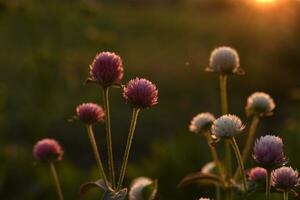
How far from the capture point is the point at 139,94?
5.83 feet

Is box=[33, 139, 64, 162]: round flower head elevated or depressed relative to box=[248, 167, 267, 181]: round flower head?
elevated

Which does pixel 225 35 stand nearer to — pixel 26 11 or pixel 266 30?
pixel 266 30

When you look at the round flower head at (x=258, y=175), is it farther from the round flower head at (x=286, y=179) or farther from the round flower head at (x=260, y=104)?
the round flower head at (x=260, y=104)

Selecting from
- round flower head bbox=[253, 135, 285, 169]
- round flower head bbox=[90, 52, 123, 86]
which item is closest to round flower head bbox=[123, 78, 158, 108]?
round flower head bbox=[90, 52, 123, 86]

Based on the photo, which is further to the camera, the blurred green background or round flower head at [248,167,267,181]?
the blurred green background

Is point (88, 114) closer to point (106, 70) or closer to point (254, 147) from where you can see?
point (106, 70)

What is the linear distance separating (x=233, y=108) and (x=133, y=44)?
544 cm

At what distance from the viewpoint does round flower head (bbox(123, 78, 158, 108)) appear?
5.83 ft

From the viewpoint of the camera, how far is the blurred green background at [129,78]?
4414 millimetres

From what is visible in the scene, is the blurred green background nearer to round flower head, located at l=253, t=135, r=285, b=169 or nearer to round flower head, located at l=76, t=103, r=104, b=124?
round flower head, located at l=76, t=103, r=104, b=124

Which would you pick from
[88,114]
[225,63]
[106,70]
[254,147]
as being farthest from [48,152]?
[254,147]

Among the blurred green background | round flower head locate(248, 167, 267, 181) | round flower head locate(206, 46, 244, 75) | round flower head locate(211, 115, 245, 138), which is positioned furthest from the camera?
the blurred green background

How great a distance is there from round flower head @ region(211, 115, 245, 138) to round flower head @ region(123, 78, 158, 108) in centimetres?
20

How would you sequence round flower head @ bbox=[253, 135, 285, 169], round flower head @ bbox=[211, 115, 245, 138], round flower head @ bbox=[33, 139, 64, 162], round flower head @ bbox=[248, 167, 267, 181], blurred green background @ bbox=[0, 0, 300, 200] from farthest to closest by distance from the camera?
blurred green background @ bbox=[0, 0, 300, 200] < round flower head @ bbox=[33, 139, 64, 162] < round flower head @ bbox=[248, 167, 267, 181] < round flower head @ bbox=[211, 115, 245, 138] < round flower head @ bbox=[253, 135, 285, 169]
